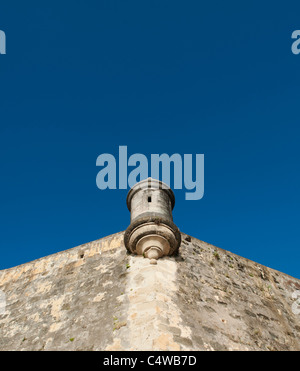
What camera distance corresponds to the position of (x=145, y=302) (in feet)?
21.2

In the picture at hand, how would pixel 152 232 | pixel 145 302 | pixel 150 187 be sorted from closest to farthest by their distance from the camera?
1. pixel 145 302
2. pixel 152 232
3. pixel 150 187

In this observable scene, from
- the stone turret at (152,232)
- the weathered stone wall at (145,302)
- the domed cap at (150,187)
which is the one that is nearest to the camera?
the weathered stone wall at (145,302)

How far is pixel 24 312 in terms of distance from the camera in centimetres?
791

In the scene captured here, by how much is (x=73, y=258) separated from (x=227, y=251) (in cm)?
391

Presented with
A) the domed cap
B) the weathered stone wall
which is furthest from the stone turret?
the domed cap

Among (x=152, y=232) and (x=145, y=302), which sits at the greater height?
(x=152, y=232)

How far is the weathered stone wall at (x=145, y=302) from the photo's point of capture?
6191 mm

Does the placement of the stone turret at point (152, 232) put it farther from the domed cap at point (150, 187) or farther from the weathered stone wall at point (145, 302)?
the domed cap at point (150, 187)

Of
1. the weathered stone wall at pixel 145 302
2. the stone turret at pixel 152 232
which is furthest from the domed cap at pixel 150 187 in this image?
the weathered stone wall at pixel 145 302

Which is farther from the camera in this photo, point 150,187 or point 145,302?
point 150,187

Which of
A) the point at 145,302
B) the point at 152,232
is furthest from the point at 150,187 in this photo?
the point at 145,302

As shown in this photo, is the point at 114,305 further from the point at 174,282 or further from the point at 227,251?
the point at 227,251

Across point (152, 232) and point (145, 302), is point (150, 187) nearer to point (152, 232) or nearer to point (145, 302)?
point (152, 232)
